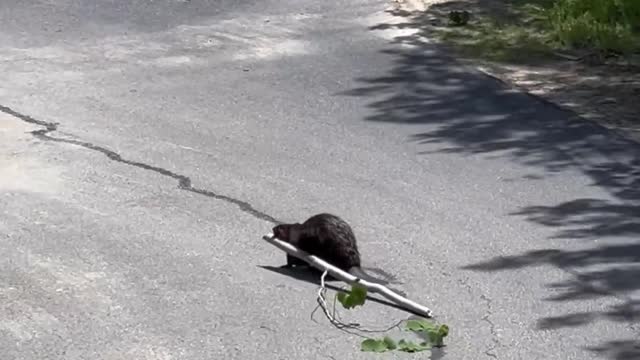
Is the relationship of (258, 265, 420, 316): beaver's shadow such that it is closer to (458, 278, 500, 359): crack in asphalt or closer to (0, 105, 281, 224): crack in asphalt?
(458, 278, 500, 359): crack in asphalt

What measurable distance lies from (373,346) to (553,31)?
7.91 m

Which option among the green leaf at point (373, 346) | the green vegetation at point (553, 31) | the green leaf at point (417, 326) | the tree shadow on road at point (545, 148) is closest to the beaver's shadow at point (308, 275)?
the green leaf at point (417, 326)

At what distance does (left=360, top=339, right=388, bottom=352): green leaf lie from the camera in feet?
17.9

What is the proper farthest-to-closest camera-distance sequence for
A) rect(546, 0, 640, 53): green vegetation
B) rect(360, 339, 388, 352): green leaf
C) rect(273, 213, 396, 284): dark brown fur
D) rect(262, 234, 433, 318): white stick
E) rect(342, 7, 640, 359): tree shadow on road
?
rect(546, 0, 640, 53): green vegetation
rect(342, 7, 640, 359): tree shadow on road
rect(273, 213, 396, 284): dark brown fur
rect(262, 234, 433, 318): white stick
rect(360, 339, 388, 352): green leaf

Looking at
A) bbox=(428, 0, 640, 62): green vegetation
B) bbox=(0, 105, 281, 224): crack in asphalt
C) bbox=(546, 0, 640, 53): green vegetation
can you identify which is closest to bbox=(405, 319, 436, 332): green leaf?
bbox=(0, 105, 281, 224): crack in asphalt

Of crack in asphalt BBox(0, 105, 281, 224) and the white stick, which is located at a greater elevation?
the white stick

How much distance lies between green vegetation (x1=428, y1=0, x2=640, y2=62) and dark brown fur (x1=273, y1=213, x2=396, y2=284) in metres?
5.83

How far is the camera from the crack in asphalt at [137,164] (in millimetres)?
7512

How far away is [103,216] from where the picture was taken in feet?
24.0

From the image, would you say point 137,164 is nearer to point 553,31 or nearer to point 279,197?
point 279,197

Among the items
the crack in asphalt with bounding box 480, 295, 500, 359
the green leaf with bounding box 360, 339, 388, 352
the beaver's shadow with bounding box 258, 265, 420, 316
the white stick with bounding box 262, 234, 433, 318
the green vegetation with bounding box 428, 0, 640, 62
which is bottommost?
the green vegetation with bounding box 428, 0, 640, 62

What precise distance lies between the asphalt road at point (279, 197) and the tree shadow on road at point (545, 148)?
21 mm

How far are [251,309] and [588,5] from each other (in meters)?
7.40

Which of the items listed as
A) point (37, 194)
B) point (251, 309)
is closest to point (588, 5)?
point (37, 194)
